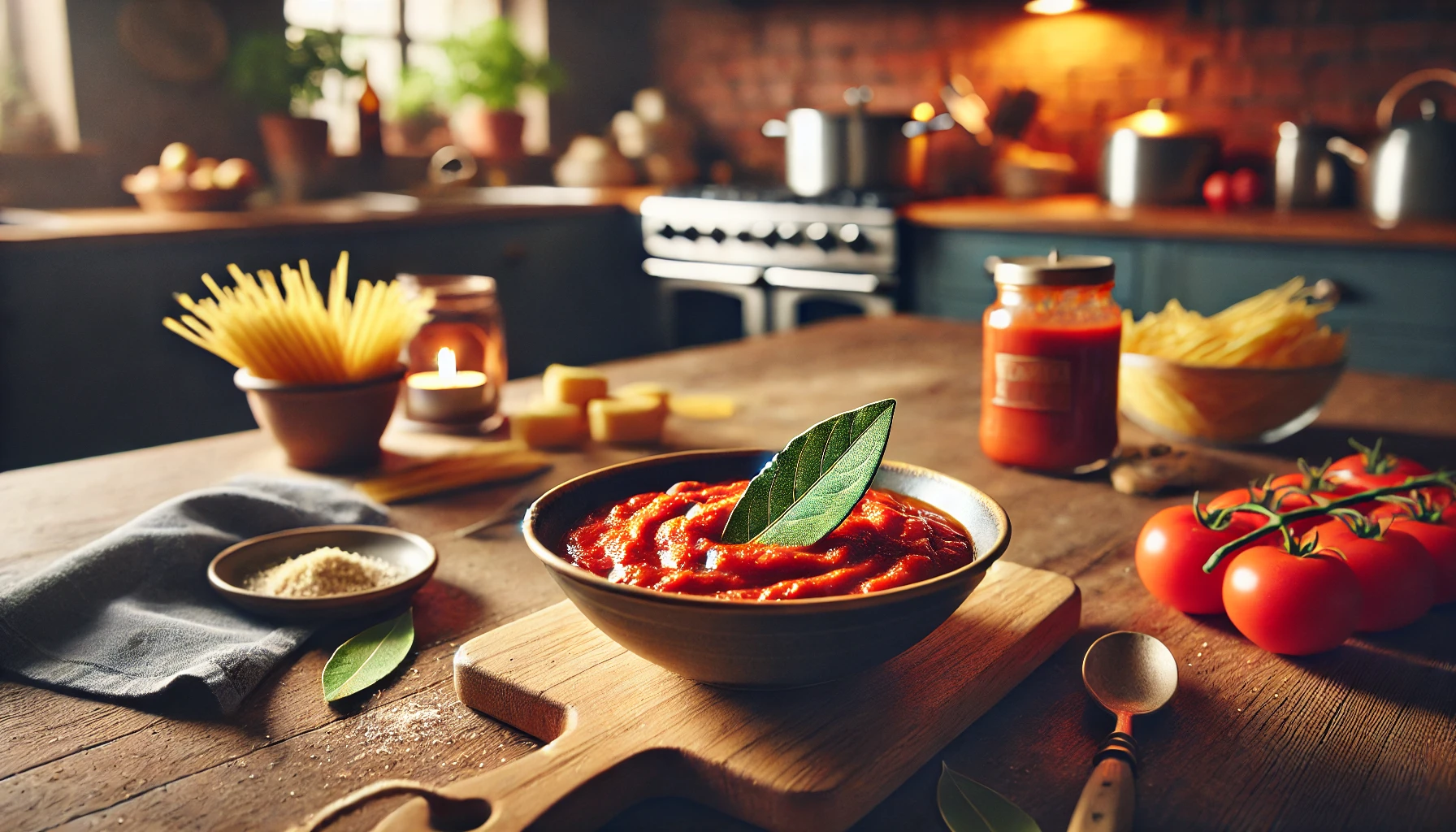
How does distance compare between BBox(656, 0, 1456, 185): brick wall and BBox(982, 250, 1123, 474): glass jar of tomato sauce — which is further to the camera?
BBox(656, 0, 1456, 185): brick wall

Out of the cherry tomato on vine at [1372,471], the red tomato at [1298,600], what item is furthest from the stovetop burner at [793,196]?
the red tomato at [1298,600]

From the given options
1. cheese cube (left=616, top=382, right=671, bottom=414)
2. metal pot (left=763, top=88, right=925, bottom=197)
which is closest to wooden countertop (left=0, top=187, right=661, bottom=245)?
metal pot (left=763, top=88, right=925, bottom=197)

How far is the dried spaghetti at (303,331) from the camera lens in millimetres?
1094

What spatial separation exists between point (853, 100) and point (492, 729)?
328 cm

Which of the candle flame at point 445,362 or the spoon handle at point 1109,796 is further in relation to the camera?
the candle flame at point 445,362

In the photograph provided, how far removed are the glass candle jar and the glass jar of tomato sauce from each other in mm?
612

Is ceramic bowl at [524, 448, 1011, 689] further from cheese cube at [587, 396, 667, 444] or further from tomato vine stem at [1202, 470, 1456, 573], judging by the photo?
cheese cube at [587, 396, 667, 444]

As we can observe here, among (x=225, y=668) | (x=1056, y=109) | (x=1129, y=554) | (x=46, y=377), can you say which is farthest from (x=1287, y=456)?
(x=1056, y=109)

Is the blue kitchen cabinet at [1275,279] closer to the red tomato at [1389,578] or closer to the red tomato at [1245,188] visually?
the red tomato at [1245,188]

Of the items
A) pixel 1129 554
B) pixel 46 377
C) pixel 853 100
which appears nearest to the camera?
pixel 1129 554

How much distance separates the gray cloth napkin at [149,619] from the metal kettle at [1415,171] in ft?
8.92

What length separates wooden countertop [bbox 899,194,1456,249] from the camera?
8.30 feet

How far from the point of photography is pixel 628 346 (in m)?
4.09

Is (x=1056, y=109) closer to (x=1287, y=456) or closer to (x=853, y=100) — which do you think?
(x=853, y=100)
